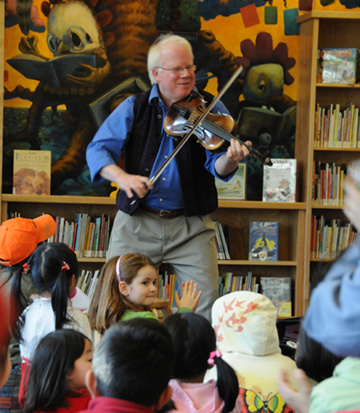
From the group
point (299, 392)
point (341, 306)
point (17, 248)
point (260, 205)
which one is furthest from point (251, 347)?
point (260, 205)

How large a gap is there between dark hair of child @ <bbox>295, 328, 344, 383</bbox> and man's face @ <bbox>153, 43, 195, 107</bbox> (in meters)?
1.84

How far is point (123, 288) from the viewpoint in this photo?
2.54m

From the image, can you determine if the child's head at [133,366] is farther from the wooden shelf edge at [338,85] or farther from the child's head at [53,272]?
the wooden shelf edge at [338,85]

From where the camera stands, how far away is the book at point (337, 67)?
4555 millimetres

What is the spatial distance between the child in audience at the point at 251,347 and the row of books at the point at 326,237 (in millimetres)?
2851

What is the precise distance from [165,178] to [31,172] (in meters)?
1.68

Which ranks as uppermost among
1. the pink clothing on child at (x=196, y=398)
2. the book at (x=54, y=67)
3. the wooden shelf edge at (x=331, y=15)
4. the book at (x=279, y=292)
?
the wooden shelf edge at (x=331, y=15)

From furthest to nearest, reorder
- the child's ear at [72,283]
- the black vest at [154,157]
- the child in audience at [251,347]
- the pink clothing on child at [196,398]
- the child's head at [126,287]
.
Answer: the black vest at [154,157], the child's head at [126,287], the child's ear at [72,283], the child in audience at [251,347], the pink clothing on child at [196,398]

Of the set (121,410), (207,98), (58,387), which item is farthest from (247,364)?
(207,98)

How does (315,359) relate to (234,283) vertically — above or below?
above

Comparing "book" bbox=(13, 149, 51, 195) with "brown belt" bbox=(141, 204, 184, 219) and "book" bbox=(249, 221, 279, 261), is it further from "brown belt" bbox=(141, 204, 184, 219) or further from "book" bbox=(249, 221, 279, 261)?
"brown belt" bbox=(141, 204, 184, 219)

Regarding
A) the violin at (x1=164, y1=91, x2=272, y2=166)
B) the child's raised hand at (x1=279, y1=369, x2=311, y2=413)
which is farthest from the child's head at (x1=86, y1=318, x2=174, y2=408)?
the violin at (x1=164, y1=91, x2=272, y2=166)

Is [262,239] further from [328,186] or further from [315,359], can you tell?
[315,359]

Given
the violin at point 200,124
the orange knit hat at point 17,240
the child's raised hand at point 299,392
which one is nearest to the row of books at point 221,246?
the violin at point 200,124
